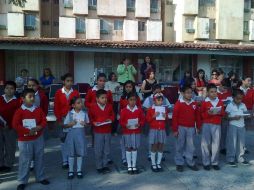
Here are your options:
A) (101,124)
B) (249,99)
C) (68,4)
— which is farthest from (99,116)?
(68,4)

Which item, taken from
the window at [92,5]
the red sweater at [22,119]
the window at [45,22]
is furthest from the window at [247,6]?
the red sweater at [22,119]

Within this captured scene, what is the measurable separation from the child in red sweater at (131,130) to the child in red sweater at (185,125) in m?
0.65

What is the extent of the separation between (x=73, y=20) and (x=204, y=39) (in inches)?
411

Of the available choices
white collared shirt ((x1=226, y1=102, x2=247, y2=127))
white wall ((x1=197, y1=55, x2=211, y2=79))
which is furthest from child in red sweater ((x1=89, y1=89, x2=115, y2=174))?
white wall ((x1=197, y1=55, x2=211, y2=79))

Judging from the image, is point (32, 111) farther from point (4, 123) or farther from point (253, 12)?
point (253, 12)

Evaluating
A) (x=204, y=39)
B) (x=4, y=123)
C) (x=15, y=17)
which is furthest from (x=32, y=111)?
(x=204, y=39)

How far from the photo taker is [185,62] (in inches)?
788

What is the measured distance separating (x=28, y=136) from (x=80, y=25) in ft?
69.8

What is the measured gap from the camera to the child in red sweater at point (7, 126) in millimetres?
5617

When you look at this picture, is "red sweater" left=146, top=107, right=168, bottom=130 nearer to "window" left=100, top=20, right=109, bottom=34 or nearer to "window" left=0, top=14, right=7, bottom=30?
"window" left=100, top=20, right=109, bottom=34

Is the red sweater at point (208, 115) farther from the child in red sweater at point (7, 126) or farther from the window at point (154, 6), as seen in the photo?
the window at point (154, 6)

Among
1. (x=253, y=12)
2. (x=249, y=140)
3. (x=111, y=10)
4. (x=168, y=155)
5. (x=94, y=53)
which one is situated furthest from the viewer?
(x=253, y=12)

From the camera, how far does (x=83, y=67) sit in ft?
59.8

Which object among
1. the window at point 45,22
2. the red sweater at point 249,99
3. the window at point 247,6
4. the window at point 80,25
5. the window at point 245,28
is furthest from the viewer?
the window at point 247,6
